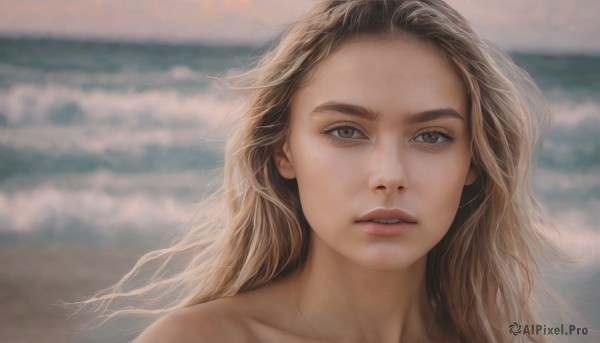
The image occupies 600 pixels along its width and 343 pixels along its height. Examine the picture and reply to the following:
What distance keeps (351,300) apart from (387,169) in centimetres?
49

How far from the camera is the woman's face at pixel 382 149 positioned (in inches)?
99.2

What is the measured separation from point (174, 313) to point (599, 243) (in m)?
5.05

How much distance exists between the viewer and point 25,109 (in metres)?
9.84

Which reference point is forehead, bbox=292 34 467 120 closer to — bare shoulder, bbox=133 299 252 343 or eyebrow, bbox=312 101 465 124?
eyebrow, bbox=312 101 465 124

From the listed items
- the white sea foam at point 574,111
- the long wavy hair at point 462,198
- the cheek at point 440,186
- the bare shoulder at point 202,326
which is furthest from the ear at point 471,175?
the white sea foam at point 574,111

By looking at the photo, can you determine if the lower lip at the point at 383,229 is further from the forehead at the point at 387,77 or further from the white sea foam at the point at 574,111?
the white sea foam at the point at 574,111

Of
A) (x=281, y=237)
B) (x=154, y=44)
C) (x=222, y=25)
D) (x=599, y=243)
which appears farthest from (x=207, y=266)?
(x=154, y=44)

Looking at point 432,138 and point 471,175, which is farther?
point 471,175

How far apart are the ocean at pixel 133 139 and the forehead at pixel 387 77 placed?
370 centimetres

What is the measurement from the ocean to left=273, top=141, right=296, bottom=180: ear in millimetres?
3674

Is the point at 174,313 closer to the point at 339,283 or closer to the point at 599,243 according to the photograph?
the point at 339,283

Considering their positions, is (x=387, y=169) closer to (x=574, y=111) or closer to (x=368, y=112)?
(x=368, y=112)

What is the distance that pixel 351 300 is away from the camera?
2.78 m

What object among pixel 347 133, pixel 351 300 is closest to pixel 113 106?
pixel 351 300
